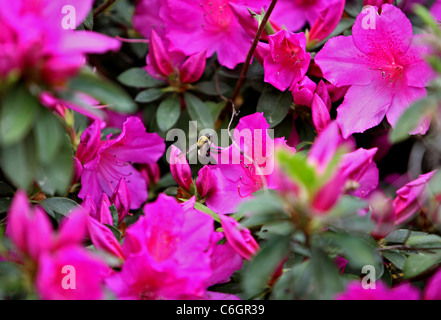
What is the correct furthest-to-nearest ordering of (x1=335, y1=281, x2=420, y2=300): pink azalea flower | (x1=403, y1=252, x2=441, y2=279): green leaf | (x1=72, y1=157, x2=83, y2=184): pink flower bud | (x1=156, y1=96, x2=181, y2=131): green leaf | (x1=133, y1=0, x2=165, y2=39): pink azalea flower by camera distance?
1. (x1=133, y1=0, x2=165, y2=39): pink azalea flower
2. (x1=156, y1=96, x2=181, y2=131): green leaf
3. (x1=72, y1=157, x2=83, y2=184): pink flower bud
4. (x1=403, y1=252, x2=441, y2=279): green leaf
5. (x1=335, y1=281, x2=420, y2=300): pink azalea flower

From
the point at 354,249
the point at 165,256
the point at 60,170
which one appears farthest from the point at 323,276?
the point at 60,170

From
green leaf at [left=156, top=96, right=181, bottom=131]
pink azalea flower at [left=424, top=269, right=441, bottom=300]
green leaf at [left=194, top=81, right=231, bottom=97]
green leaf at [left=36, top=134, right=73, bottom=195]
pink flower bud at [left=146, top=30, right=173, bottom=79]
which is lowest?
pink azalea flower at [left=424, top=269, right=441, bottom=300]

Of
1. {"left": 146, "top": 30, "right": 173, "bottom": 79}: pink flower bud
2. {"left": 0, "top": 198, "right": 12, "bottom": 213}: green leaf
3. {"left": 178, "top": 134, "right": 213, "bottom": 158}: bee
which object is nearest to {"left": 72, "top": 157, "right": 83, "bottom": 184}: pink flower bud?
{"left": 0, "top": 198, "right": 12, "bottom": 213}: green leaf

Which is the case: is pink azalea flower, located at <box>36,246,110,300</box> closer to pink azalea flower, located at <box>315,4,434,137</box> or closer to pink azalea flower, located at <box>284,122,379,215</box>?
pink azalea flower, located at <box>284,122,379,215</box>

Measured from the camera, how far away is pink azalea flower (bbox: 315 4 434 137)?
45.4 inches

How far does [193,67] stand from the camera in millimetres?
1321

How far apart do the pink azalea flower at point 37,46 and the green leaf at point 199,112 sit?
63cm

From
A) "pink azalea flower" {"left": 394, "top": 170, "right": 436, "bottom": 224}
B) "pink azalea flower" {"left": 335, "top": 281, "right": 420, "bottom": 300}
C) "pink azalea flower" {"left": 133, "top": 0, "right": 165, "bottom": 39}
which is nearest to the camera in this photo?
"pink azalea flower" {"left": 335, "top": 281, "right": 420, "bottom": 300}

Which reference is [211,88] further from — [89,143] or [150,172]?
[89,143]

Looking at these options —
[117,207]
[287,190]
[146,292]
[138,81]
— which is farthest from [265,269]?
[138,81]

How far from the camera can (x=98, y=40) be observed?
714 mm

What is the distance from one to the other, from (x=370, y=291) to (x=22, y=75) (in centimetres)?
57

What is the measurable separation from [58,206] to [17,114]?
42cm

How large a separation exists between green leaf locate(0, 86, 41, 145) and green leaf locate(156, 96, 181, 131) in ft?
2.01
